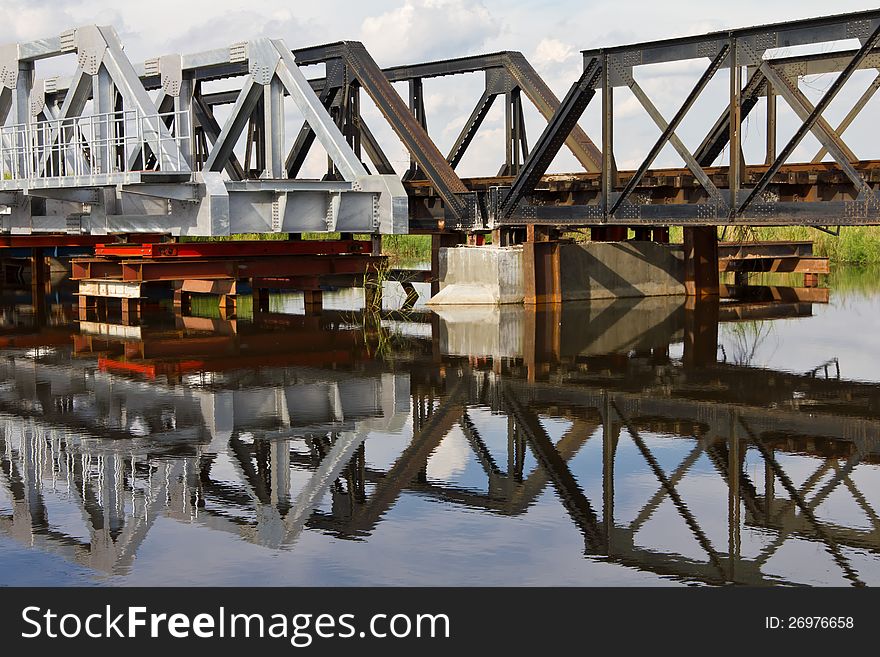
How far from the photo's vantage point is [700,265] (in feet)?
76.8

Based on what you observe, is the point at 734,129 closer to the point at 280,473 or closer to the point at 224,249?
the point at 224,249

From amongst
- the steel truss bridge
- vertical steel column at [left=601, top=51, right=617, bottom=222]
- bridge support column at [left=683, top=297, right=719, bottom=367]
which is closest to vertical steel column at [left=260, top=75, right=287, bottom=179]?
the steel truss bridge

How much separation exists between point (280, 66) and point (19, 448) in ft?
39.6

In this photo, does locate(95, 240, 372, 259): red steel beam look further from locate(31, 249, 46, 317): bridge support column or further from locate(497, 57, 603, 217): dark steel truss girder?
locate(31, 249, 46, 317): bridge support column

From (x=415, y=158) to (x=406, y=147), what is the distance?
31cm

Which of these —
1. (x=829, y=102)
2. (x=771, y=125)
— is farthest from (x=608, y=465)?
(x=771, y=125)

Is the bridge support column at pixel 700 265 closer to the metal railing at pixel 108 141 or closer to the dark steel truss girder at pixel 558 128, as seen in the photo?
the dark steel truss girder at pixel 558 128

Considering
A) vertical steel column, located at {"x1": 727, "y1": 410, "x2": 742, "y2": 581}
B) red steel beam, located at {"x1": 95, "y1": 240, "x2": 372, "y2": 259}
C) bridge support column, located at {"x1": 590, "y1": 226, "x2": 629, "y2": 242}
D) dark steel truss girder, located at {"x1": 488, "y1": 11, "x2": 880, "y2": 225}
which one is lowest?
vertical steel column, located at {"x1": 727, "y1": 410, "x2": 742, "y2": 581}

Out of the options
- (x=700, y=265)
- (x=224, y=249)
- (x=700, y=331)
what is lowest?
(x=700, y=331)

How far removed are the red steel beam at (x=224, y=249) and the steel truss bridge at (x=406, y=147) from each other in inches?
20.9

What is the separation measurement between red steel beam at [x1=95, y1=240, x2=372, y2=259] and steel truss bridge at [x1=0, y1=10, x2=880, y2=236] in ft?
1.74

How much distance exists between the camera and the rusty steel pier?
1777 centimetres

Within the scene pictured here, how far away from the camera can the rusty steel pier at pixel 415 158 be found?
1777cm
